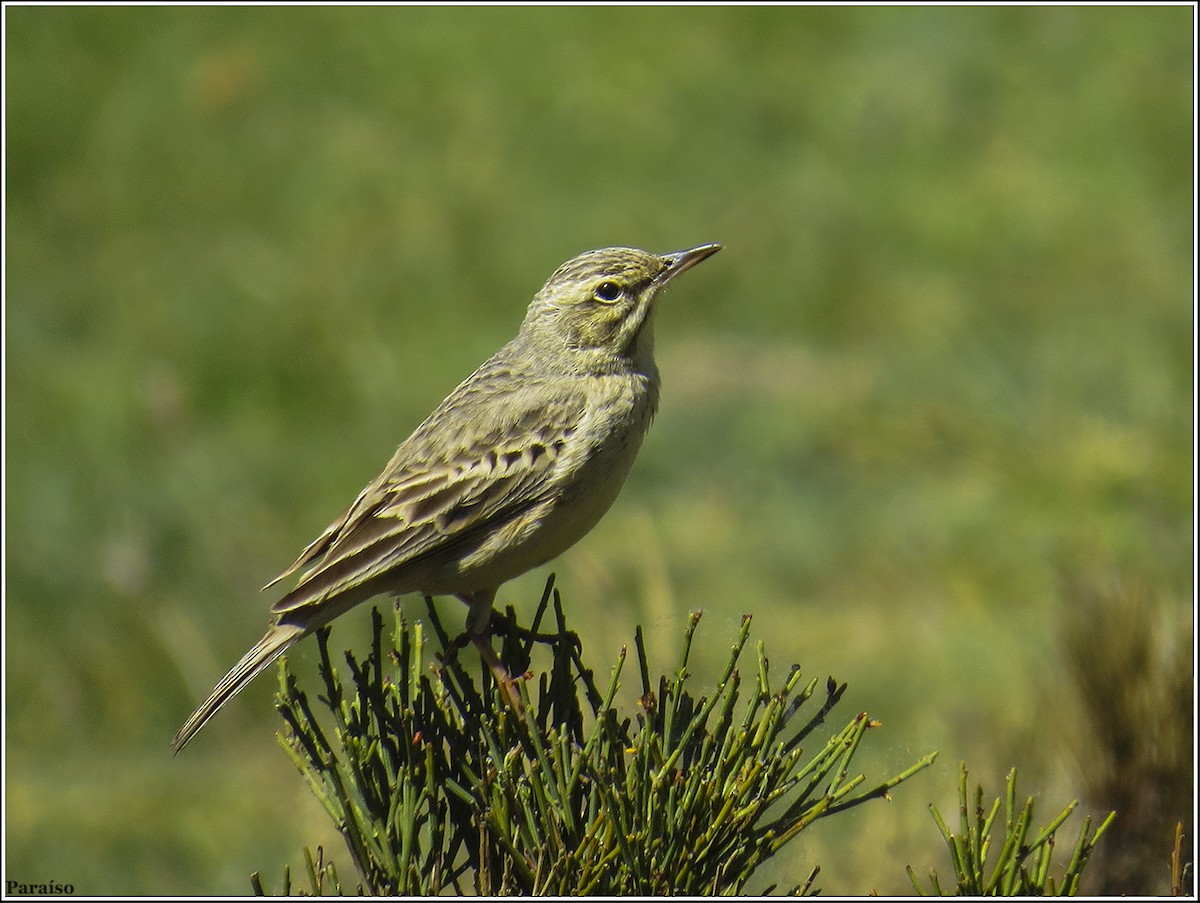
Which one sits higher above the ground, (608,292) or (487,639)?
(608,292)

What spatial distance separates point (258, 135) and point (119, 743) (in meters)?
6.85

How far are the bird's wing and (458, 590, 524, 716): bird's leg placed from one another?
8.3 inches

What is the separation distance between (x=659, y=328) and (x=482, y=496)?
867 cm

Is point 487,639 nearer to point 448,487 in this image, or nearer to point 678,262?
point 448,487

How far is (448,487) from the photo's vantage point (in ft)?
16.5

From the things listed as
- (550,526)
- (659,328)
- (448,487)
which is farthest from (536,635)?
(659,328)

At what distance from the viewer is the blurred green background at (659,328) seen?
32.0 feet

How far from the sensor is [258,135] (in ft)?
47.5

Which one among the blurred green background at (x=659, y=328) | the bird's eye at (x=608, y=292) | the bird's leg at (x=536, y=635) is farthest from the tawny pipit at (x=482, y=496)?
the blurred green background at (x=659, y=328)

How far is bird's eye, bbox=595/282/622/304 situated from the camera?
5738 millimetres

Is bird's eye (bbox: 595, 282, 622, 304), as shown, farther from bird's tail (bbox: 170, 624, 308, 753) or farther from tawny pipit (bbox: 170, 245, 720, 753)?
bird's tail (bbox: 170, 624, 308, 753)

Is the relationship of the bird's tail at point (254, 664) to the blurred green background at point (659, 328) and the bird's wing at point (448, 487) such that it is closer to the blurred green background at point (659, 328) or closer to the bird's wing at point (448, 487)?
the bird's wing at point (448, 487)

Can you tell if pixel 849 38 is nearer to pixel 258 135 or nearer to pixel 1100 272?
pixel 1100 272

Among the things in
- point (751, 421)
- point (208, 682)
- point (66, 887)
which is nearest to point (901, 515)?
point (751, 421)
